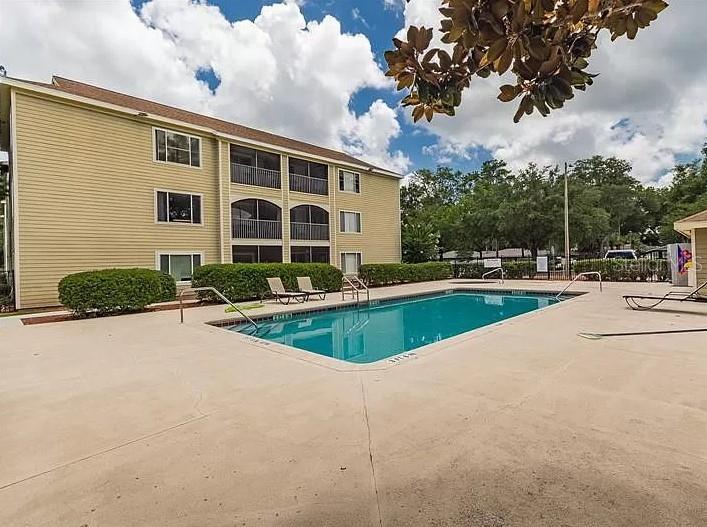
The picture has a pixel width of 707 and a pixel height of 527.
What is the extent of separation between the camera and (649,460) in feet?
8.87

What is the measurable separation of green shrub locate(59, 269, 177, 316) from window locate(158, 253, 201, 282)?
129 inches

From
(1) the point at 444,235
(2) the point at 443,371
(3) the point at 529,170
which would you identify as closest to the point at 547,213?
(3) the point at 529,170

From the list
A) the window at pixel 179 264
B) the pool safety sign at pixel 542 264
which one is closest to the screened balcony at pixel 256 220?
the window at pixel 179 264

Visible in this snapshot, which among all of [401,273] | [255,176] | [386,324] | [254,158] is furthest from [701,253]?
[254,158]

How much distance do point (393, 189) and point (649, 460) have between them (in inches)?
932

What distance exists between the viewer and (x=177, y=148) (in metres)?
16.0

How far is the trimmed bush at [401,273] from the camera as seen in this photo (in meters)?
20.3

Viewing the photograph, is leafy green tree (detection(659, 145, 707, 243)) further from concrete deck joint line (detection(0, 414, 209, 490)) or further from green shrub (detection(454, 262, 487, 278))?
concrete deck joint line (detection(0, 414, 209, 490))

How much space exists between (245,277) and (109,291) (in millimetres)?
4326

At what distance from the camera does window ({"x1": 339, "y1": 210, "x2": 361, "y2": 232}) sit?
2234cm

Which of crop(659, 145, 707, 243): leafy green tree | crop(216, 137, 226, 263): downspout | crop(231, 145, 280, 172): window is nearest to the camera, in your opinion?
crop(216, 137, 226, 263): downspout

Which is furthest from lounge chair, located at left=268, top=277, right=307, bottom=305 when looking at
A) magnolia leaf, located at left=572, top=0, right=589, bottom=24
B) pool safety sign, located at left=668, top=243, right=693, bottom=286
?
pool safety sign, located at left=668, top=243, right=693, bottom=286

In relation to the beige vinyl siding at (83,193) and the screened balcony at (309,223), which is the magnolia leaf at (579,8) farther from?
the screened balcony at (309,223)

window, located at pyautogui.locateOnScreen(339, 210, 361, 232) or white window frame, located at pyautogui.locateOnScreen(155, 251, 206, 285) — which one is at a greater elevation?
window, located at pyautogui.locateOnScreen(339, 210, 361, 232)
